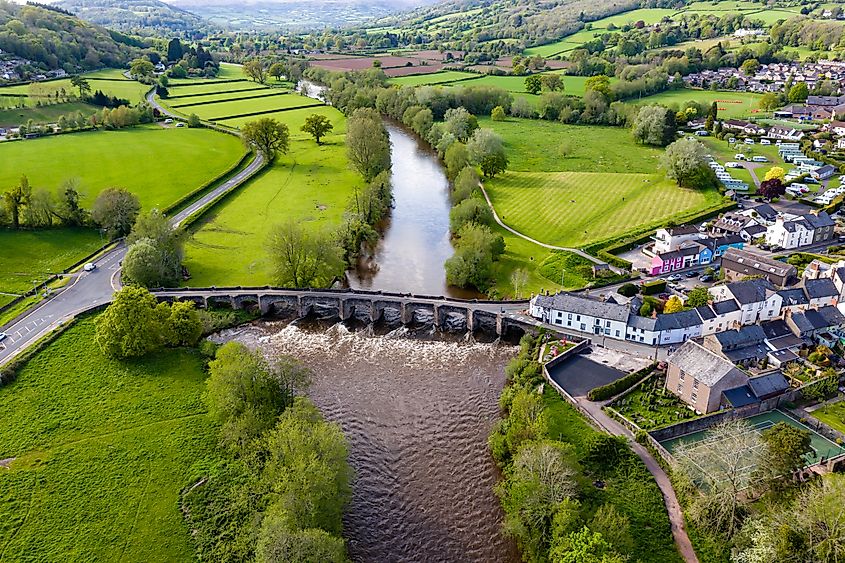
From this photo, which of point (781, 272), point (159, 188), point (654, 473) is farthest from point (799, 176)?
point (159, 188)

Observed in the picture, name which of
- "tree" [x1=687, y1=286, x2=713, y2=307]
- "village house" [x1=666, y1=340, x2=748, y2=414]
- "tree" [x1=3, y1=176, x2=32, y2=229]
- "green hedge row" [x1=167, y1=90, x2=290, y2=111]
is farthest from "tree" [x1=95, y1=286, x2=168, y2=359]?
"green hedge row" [x1=167, y1=90, x2=290, y2=111]

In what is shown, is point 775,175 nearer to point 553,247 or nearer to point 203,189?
point 553,247

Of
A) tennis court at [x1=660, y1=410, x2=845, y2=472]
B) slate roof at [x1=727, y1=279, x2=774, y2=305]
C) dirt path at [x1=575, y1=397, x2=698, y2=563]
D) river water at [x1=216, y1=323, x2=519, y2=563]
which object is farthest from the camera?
slate roof at [x1=727, y1=279, x2=774, y2=305]

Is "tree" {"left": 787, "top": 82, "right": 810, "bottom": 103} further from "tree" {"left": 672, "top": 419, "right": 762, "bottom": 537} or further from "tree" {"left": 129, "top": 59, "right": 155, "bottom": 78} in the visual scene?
"tree" {"left": 129, "top": 59, "right": 155, "bottom": 78}

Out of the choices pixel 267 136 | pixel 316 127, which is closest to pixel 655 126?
pixel 316 127

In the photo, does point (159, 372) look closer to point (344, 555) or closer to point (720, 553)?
point (344, 555)

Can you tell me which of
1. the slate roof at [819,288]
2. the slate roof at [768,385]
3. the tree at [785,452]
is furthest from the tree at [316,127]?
the tree at [785,452]

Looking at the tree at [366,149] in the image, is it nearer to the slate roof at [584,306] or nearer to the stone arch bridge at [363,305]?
the stone arch bridge at [363,305]
